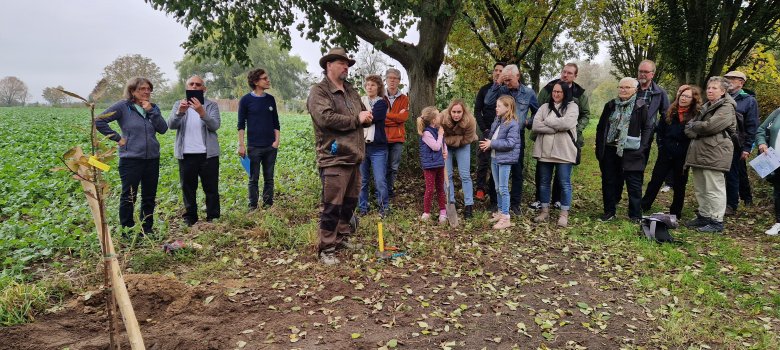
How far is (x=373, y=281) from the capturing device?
428cm

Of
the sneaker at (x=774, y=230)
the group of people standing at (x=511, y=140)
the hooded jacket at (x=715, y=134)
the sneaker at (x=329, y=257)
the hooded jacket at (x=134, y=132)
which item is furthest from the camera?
the sneaker at (x=774, y=230)

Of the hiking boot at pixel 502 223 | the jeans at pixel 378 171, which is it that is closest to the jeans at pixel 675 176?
the hiking boot at pixel 502 223

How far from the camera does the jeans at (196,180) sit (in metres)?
5.57

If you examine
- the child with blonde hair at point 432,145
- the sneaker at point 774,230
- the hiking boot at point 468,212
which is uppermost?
the child with blonde hair at point 432,145

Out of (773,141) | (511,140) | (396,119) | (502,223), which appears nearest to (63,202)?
(396,119)

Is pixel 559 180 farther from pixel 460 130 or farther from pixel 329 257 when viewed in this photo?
pixel 329 257

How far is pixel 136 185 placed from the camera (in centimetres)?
507

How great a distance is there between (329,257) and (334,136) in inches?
49.7

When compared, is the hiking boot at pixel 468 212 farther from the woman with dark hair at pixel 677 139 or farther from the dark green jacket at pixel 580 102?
the woman with dark hair at pixel 677 139

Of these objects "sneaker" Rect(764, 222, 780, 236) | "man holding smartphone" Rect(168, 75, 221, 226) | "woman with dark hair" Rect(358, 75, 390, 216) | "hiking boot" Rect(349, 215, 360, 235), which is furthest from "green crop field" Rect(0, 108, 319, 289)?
"sneaker" Rect(764, 222, 780, 236)

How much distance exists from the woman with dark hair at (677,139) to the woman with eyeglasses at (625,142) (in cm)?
53

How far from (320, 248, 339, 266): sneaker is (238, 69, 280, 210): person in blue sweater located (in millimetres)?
2106

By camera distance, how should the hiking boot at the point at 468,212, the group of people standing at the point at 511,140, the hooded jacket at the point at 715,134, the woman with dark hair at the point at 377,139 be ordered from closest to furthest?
the group of people standing at the point at 511,140 → the hooded jacket at the point at 715,134 → the woman with dark hair at the point at 377,139 → the hiking boot at the point at 468,212

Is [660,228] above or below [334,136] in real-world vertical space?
below
